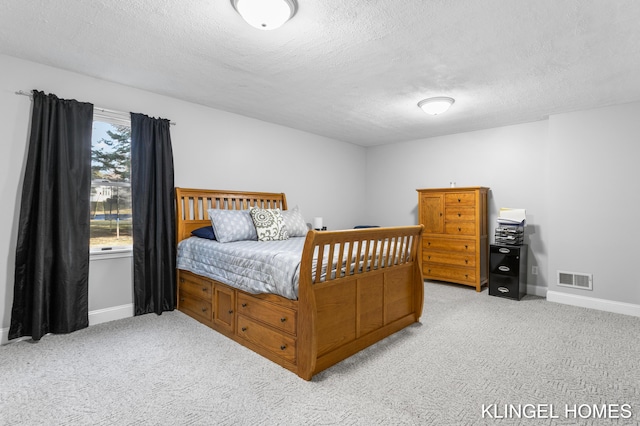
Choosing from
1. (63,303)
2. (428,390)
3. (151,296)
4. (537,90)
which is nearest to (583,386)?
(428,390)

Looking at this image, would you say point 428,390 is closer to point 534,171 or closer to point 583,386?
point 583,386

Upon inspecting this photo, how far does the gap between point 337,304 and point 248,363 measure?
Result: 78 centimetres

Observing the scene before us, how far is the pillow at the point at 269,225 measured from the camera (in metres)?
3.59

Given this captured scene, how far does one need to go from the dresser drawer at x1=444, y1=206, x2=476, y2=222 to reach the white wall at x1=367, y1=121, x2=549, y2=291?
1.67 feet

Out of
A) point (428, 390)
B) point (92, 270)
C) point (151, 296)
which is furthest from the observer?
point (151, 296)

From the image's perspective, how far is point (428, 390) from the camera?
2.02m

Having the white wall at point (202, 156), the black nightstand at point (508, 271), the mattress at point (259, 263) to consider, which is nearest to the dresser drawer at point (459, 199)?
the black nightstand at point (508, 271)

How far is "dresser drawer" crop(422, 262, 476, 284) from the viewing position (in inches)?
181

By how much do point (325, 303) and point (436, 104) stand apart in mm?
2506

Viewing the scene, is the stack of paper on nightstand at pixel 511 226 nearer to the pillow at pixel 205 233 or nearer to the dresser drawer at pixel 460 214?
the dresser drawer at pixel 460 214

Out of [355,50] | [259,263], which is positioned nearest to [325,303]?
[259,263]

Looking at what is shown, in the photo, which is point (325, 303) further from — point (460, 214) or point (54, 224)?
point (460, 214)

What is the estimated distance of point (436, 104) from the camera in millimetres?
3484

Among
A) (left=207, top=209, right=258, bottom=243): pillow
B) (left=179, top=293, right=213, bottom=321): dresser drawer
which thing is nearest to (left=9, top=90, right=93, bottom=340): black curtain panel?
(left=179, top=293, right=213, bottom=321): dresser drawer
